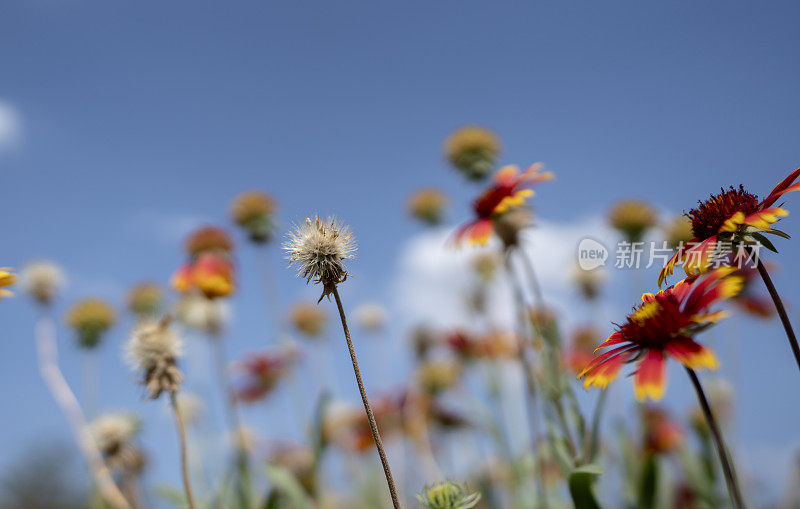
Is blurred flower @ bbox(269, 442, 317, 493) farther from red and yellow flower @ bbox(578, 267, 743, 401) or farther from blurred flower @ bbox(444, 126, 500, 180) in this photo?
red and yellow flower @ bbox(578, 267, 743, 401)

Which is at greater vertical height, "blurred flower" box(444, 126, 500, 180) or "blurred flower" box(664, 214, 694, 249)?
"blurred flower" box(444, 126, 500, 180)

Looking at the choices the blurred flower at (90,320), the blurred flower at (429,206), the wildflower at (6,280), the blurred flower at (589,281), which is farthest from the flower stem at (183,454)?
the blurred flower at (589,281)

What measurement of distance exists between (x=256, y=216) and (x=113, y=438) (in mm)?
1788

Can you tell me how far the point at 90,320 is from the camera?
3.93 m

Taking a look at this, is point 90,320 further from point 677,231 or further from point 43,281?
point 677,231

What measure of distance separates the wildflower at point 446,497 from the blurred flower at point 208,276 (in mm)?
1665

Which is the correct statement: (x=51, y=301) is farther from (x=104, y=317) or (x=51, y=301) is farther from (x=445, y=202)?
(x=445, y=202)

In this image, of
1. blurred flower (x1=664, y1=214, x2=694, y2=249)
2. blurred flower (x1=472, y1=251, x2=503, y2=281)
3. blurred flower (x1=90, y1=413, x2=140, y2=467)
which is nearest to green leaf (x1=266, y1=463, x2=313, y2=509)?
blurred flower (x1=90, y1=413, x2=140, y2=467)

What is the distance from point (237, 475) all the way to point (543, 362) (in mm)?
1630

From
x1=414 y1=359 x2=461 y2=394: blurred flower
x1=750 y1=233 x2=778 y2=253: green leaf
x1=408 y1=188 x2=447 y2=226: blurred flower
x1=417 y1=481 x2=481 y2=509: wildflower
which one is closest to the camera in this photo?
x1=417 y1=481 x2=481 y2=509: wildflower

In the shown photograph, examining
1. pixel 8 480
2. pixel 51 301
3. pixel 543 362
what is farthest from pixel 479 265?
pixel 8 480

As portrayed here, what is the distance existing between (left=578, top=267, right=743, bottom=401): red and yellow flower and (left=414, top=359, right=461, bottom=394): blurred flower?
3135mm

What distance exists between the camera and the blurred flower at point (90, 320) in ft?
12.9

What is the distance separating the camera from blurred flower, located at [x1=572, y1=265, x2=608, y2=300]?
16.4 ft
